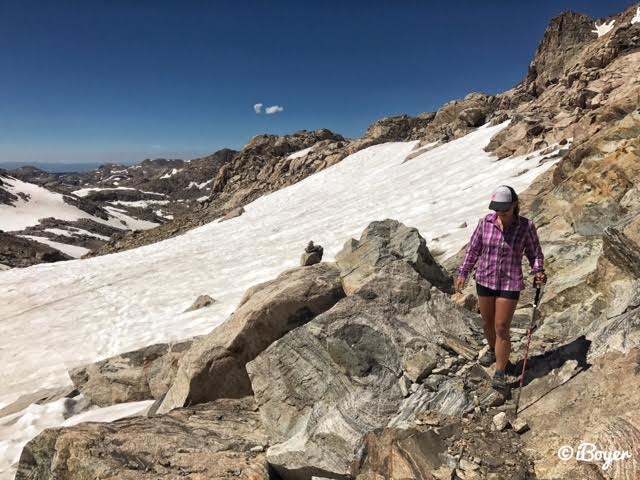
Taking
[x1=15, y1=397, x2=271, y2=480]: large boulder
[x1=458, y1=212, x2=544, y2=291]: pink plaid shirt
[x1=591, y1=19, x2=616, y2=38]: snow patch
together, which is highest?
[x1=591, y1=19, x2=616, y2=38]: snow patch

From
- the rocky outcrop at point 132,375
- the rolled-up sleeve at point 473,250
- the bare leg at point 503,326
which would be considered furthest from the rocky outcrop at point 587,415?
the rocky outcrop at point 132,375

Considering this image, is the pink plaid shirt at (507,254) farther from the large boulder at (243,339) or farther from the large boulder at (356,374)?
the large boulder at (243,339)

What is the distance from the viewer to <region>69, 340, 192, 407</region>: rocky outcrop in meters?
10.4

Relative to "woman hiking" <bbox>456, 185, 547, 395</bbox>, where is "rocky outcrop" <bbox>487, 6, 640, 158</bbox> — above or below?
above

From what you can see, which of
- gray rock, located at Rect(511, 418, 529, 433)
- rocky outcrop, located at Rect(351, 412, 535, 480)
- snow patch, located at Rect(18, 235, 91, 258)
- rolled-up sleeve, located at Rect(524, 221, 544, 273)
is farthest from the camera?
snow patch, located at Rect(18, 235, 91, 258)

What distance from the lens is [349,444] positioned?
5.39 meters

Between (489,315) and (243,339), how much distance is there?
4.74m

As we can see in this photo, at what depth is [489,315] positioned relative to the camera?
616cm

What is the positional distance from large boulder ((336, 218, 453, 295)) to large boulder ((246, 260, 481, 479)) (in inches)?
60.4

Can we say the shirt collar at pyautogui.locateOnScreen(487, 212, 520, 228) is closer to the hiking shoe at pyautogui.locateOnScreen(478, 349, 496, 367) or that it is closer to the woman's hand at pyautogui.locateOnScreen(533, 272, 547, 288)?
the woman's hand at pyautogui.locateOnScreen(533, 272, 547, 288)

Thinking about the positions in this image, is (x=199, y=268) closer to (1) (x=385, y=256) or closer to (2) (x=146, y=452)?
(1) (x=385, y=256)

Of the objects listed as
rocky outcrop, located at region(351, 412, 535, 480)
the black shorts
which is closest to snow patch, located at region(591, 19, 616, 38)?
the black shorts

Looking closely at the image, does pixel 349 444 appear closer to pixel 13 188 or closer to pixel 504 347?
pixel 504 347

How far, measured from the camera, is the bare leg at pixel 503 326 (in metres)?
5.81
